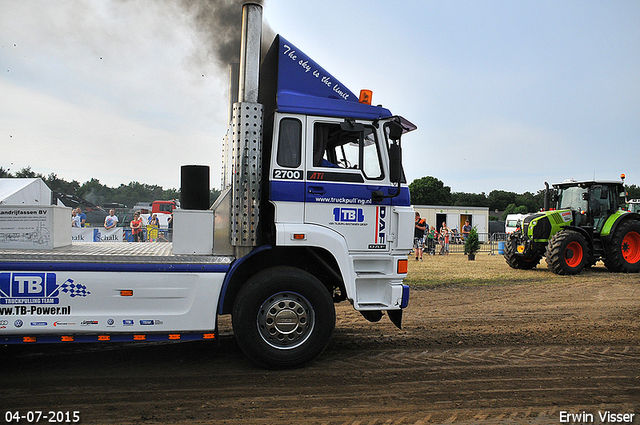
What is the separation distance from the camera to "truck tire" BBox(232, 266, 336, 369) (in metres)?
4.70

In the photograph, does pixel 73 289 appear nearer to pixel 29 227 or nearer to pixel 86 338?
pixel 86 338

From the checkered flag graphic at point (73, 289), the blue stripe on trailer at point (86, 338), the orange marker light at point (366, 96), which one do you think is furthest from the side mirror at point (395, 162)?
the checkered flag graphic at point (73, 289)

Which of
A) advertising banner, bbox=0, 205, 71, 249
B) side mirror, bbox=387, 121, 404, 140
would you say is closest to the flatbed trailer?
advertising banner, bbox=0, 205, 71, 249

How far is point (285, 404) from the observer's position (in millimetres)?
3988

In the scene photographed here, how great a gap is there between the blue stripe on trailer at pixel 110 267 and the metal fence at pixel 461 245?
1990 cm

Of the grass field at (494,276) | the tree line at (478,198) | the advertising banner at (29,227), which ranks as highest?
the tree line at (478,198)

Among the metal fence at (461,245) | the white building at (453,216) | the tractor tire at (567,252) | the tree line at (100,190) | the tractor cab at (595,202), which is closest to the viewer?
the tractor tire at (567,252)

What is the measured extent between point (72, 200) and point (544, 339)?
1038 cm

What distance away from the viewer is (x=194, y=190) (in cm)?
530

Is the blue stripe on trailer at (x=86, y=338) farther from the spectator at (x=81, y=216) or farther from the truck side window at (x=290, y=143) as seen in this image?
the spectator at (x=81, y=216)

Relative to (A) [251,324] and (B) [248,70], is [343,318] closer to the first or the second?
(A) [251,324]

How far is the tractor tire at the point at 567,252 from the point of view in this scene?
533 inches

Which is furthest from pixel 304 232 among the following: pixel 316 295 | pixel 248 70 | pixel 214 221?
pixel 248 70

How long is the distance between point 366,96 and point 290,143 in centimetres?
111
